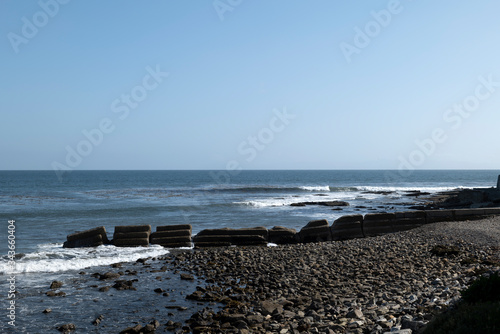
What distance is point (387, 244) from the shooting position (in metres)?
15.1

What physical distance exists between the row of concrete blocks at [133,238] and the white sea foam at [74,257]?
0.42 m

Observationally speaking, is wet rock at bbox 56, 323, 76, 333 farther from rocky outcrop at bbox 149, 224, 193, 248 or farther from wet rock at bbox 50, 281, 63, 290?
rocky outcrop at bbox 149, 224, 193, 248

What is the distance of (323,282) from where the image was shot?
11.1 m

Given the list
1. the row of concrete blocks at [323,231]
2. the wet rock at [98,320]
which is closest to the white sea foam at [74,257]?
the row of concrete blocks at [323,231]

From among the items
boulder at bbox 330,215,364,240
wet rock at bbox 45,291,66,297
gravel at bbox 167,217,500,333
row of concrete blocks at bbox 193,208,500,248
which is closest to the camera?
gravel at bbox 167,217,500,333

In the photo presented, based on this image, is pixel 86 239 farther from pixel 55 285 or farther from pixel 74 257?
pixel 55 285

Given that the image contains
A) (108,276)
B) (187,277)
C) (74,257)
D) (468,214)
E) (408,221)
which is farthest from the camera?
(468,214)

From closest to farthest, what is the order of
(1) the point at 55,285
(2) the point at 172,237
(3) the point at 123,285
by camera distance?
1. (3) the point at 123,285
2. (1) the point at 55,285
3. (2) the point at 172,237

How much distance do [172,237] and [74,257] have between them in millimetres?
4349

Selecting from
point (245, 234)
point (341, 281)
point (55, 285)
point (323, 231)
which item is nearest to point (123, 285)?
point (55, 285)

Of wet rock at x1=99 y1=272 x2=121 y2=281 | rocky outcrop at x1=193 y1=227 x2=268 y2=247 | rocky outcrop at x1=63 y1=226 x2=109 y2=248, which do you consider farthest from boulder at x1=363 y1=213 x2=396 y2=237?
rocky outcrop at x1=63 y1=226 x2=109 y2=248

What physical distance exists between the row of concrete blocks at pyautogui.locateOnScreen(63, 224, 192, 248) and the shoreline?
200 centimetres

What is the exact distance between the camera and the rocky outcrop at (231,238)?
18.9 meters

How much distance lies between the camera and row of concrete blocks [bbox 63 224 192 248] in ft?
62.1
